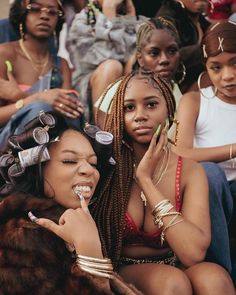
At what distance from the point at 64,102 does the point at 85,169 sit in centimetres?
106

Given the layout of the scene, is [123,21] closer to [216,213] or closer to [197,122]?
[197,122]

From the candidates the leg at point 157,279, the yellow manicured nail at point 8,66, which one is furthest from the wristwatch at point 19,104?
the leg at point 157,279

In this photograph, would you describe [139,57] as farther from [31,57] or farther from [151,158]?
[151,158]

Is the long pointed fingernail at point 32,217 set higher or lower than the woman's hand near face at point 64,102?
higher

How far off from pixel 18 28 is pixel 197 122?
64.6 inches

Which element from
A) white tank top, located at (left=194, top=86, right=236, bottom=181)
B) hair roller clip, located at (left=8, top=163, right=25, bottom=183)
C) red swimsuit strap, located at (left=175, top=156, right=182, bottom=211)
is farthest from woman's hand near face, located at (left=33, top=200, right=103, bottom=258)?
white tank top, located at (left=194, top=86, right=236, bottom=181)

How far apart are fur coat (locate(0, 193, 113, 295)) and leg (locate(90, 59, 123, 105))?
7.73 feet

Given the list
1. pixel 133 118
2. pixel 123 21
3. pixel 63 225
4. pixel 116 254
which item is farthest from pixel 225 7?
pixel 63 225

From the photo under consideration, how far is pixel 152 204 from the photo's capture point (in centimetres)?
359

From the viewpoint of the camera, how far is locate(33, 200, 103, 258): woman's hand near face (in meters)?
3.17

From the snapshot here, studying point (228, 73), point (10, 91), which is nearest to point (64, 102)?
point (10, 91)

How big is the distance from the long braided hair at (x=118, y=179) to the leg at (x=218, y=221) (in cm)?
38

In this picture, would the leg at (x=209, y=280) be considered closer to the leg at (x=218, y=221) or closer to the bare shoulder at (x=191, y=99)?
the leg at (x=218, y=221)

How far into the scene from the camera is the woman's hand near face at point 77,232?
3.17 metres
